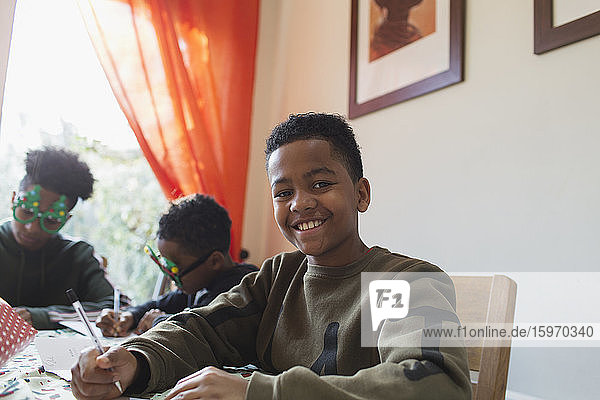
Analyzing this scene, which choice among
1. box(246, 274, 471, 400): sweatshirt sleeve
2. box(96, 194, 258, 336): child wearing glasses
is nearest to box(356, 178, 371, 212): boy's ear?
box(246, 274, 471, 400): sweatshirt sleeve

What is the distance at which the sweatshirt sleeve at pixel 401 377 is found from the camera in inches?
19.3

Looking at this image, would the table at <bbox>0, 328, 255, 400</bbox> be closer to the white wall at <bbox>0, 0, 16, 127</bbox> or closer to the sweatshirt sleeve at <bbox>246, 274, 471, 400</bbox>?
the sweatshirt sleeve at <bbox>246, 274, 471, 400</bbox>

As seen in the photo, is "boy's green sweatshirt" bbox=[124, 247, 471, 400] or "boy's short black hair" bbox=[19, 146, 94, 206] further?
"boy's short black hair" bbox=[19, 146, 94, 206]

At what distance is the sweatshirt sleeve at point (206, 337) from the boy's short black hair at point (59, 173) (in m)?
0.96

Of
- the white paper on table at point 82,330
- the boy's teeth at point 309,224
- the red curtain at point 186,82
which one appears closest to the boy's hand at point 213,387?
the boy's teeth at point 309,224

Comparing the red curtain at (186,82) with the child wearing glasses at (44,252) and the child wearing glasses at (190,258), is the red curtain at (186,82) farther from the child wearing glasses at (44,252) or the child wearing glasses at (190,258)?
the child wearing glasses at (190,258)

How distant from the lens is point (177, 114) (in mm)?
2148

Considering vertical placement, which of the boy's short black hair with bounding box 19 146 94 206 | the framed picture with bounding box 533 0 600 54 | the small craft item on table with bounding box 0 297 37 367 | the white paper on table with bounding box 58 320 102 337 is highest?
the framed picture with bounding box 533 0 600 54

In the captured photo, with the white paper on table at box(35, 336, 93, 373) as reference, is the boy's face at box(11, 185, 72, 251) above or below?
above

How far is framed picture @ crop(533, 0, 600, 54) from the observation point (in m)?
1.10

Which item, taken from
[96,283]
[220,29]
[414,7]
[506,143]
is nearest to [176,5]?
[220,29]

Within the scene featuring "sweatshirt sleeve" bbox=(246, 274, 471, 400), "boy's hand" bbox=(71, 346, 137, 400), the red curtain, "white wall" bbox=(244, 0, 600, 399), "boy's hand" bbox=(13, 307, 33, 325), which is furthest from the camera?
the red curtain

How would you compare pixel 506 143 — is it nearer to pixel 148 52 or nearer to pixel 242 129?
pixel 242 129

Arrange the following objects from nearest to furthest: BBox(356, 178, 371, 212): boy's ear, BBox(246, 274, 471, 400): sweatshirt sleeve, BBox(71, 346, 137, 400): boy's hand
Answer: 1. BBox(246, 274, 471, 400): sweatshirt sleeve
2. BBox(71, 346, 137, 400): boy's hand
3. BBox(356, 178, 371, 212): boy's ear
